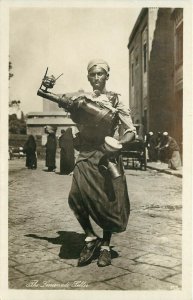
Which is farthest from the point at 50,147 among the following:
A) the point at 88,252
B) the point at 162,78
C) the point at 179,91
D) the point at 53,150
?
the point at 162,78

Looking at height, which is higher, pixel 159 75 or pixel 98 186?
pixel 159 75

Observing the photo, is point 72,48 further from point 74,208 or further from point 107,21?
point 74,208

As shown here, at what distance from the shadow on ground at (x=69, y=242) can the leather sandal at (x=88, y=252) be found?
12 cm

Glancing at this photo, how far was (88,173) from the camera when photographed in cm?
297

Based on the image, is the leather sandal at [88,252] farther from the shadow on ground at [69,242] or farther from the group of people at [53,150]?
the group of people at [53,150]

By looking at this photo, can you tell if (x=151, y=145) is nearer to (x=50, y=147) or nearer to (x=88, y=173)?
(x=50, y=147)

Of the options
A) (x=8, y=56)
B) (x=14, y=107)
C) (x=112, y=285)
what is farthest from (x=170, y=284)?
(x=8, y=56)

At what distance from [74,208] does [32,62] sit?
4.27ft

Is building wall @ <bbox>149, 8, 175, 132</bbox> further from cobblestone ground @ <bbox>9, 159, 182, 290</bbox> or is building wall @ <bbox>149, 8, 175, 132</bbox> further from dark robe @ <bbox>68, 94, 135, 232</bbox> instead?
dark robe @ <bbox>68, 94, 135, 232</bbox>

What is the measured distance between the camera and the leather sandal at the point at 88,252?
296cm

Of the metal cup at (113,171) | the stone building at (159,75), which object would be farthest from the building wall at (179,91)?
the metal cup at (113,171)

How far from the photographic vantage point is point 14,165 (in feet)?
11.9

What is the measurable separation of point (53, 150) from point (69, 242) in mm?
1599

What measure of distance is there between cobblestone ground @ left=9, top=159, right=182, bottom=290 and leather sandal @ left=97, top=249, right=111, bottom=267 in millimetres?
31
